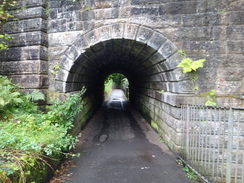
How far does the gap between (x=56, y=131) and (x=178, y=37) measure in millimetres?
3812

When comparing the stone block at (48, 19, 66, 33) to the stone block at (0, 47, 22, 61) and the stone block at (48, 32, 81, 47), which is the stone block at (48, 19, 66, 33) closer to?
the stone block at (48, 32, 81, 47)

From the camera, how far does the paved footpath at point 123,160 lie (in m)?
3.06

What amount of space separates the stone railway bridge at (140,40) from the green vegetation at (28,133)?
57cm

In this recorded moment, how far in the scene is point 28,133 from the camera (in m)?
2.94

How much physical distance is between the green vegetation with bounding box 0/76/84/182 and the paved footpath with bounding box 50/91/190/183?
639 mm

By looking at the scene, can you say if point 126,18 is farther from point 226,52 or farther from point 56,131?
point 56,131

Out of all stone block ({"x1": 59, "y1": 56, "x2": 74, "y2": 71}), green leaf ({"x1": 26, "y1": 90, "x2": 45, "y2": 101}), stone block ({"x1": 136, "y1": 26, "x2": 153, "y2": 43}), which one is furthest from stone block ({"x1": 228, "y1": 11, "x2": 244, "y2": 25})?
green leaf ({"x1": 26, "y1": 90, "x2": 45, "y2": 101})

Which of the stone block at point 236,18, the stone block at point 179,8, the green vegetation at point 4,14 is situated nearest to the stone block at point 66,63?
the green vegetation at point 4,14

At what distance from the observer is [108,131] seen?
5934 millimetres

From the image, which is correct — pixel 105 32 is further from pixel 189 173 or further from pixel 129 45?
pixel 189 173

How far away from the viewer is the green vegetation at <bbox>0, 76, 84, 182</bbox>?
2.11 metres

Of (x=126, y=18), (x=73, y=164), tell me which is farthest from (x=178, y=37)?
(x=73, y=164)

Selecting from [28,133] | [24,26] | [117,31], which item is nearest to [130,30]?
[117,31]

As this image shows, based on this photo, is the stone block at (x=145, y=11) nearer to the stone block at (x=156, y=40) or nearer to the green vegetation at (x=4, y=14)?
the stone block at (x=156, y=40)
